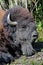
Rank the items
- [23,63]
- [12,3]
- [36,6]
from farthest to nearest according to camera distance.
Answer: [36,6] < [12,3] < [23,63]

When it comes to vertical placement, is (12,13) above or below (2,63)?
above

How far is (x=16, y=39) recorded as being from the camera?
25.2 ft

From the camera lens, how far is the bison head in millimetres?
7629

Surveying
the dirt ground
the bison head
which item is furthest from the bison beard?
the dirt ground

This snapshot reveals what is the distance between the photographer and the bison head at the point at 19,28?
7.63 meters

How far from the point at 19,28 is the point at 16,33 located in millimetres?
132

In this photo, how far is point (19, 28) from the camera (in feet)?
25.2

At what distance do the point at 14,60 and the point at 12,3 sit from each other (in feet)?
13.3

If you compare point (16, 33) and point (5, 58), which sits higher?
point (16, 33)

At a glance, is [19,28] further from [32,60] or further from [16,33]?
[32,60]

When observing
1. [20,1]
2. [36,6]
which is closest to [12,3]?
[20,1]

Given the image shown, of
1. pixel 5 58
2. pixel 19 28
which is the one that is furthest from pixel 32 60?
pixel 19 28

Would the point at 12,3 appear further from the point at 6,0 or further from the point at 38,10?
the point at 38,10

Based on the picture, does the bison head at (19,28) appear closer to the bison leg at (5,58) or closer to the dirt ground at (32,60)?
the dirt ground at (32,60)
